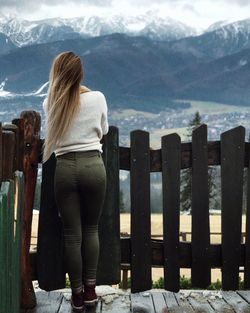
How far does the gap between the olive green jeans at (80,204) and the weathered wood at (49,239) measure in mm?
447

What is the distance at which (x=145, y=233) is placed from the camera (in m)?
5.66

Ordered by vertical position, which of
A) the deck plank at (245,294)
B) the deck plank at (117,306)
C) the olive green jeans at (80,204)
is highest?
the olive green jeans at (80,204)

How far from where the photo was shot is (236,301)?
18.0 ft

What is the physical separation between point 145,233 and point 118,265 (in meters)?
0.36

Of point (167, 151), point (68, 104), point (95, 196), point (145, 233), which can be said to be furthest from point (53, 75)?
point (145, 233)

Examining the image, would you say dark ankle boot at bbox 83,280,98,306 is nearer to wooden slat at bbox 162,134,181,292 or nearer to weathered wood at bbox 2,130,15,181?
wooden slat at bbox 162,134,181,292

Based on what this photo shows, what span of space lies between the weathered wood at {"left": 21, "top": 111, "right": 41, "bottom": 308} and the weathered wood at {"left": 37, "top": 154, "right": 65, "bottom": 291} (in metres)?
0.14

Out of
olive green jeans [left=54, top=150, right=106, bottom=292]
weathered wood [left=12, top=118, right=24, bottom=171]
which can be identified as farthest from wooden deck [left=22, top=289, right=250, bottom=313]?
weathered wood [left=12, top=118, right=24, bottom=171]

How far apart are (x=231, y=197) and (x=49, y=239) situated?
162 centimetres

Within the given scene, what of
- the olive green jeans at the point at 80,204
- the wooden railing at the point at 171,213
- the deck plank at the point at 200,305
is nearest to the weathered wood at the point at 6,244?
the olive green jeans at the point at 80,204

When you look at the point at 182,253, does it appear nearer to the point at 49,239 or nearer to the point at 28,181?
the point at 49,239

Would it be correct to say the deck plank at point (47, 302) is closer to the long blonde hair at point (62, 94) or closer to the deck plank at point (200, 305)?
the deck plank at point (200, 305)

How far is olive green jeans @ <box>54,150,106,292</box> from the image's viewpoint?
470 cm

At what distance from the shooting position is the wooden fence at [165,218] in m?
5.50
